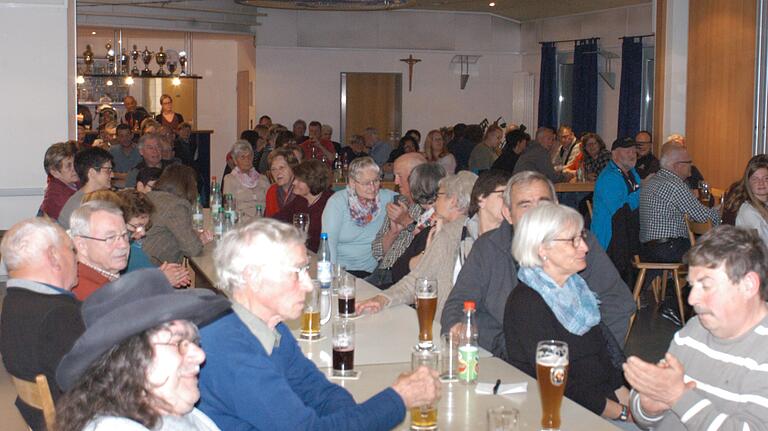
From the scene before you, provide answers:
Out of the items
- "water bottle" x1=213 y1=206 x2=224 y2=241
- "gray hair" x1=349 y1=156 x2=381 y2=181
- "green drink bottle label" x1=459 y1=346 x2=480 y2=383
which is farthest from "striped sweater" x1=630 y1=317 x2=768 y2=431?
"water bottle" x1=213 y1=206 x2=224 y2=241

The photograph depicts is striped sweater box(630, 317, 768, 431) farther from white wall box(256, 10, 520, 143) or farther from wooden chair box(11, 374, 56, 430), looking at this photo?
white wall box(256, 10, 520, 143)

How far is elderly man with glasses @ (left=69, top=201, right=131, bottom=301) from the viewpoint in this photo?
4.32 metres

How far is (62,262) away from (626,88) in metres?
12.8

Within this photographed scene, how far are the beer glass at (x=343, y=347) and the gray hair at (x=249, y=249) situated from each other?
617mm

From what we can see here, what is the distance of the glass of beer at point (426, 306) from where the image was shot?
12.1 ft

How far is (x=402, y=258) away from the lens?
538cm

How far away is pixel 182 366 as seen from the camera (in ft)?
6.70

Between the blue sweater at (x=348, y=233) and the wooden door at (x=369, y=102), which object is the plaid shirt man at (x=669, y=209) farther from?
the wooden door at (x=369, y=102)

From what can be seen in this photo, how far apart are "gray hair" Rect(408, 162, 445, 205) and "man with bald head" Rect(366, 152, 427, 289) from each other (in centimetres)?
12

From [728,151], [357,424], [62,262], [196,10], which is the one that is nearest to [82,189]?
[62,262]

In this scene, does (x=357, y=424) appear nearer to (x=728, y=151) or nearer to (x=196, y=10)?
(x=728, y=151)

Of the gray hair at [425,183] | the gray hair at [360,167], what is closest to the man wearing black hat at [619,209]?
the gray hair at [360,167]

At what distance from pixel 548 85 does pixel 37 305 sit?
1477 centimetres

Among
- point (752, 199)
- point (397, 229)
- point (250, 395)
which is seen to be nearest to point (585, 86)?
point (752, 199)
